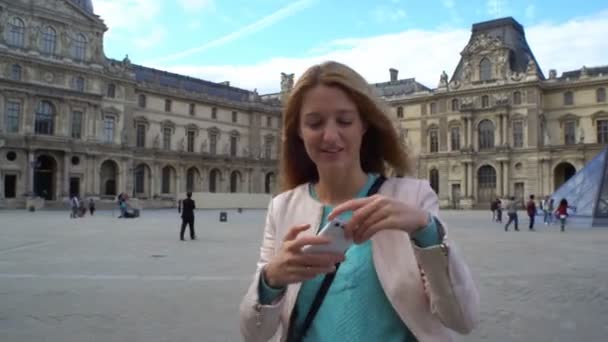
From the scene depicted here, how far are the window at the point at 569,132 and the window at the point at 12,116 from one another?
5236 cm

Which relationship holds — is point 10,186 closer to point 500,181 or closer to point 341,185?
point 500,181

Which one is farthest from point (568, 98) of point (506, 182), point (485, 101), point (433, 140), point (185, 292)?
point (185, 292)

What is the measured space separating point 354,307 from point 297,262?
33 cm

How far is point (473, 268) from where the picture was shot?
9867 millimetres

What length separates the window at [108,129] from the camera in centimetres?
4900

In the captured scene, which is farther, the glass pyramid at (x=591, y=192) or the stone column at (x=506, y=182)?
the stone column at (x=506, y=182)

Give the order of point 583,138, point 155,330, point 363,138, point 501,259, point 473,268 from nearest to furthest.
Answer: point 363,138
point 155,330
point 473,268
point 501,259
point 583,138

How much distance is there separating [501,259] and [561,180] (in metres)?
47.7

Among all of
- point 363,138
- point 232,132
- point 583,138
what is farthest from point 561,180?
point 363,138

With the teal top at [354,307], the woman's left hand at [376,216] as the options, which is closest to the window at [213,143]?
the teal top at [354,307]

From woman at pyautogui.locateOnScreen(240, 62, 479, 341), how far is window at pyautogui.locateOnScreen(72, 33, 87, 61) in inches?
1972

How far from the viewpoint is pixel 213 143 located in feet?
197

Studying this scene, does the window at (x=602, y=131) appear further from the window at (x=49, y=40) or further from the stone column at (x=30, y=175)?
the stone column at (x=30, y=175)

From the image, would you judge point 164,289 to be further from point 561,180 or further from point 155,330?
point 561,180
